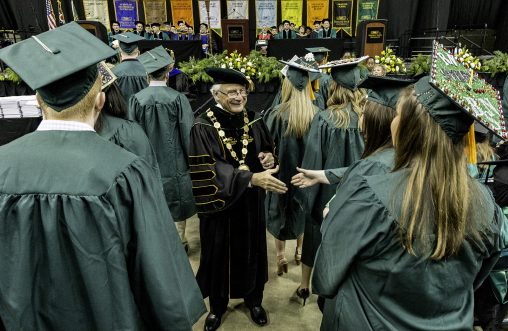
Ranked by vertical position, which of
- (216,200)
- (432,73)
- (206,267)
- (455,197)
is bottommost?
(206,267)

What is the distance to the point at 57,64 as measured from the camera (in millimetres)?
1096

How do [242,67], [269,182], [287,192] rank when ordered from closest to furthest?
[269,182] → [287,192] → [242,67]

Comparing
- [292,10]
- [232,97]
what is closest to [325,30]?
[292,10]

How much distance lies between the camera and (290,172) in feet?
10.5

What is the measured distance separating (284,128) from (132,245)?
2125 millimetres

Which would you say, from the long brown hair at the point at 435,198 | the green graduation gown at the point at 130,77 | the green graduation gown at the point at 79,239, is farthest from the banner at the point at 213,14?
the long brown hair at the point at 435,198

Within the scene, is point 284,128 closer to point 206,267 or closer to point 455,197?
point 206,267

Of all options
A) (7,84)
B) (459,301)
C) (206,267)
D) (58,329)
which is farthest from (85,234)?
(7,84)

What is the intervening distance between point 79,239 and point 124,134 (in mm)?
1397

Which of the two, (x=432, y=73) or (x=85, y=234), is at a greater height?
(x=432, y=73)

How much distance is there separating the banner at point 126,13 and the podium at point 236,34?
5.82m

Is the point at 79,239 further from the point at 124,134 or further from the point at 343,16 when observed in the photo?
the point at 343,16

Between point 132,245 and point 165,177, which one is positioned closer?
point 132,245

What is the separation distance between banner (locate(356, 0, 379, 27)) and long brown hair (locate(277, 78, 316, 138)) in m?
11.7
